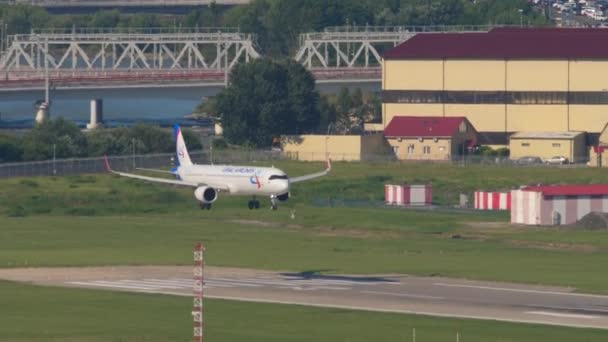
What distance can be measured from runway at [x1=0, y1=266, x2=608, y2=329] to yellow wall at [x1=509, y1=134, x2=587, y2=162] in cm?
8876

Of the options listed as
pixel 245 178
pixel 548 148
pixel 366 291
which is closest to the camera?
pixel 366 291

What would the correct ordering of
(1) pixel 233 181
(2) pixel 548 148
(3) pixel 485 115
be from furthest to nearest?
(3) pixel 485 115 < (2) pixel 548 148 < (1) pixel 233 181

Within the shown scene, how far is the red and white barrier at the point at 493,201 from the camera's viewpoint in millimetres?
136750

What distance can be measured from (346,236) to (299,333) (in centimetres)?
4804

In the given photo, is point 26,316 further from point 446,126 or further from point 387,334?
point 446,126

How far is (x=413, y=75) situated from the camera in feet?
619

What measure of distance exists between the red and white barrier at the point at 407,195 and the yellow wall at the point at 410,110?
4649cm

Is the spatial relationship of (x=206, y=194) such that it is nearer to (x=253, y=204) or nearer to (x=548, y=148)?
(x=253, y=204)

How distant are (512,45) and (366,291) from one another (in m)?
110

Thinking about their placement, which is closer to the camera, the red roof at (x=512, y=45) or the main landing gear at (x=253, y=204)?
the main landing gear at (x=253, y=204)

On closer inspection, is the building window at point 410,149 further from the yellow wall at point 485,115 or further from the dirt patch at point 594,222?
the dirt patch at point 594,222

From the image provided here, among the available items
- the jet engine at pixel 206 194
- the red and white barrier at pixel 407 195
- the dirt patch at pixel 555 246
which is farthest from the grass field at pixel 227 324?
the red and white barrier at pixel 407 195

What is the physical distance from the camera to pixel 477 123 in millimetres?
184875

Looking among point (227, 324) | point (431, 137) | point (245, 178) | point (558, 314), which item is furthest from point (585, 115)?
point (227, 324)
